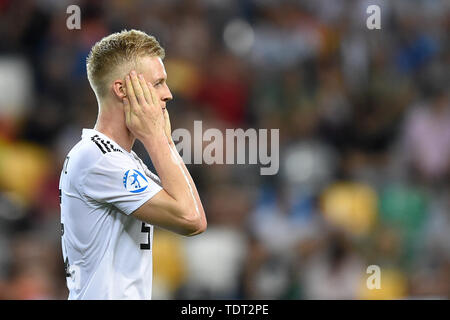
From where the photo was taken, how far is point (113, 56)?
3201 millimetres

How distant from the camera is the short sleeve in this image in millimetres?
3051

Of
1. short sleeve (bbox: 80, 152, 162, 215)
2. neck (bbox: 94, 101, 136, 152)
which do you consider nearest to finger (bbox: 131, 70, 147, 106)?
neck (bbox: 94, 101, 136, 152)

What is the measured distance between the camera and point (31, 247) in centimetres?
566

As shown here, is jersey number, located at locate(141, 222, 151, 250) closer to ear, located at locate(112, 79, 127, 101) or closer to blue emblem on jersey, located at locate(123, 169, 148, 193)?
blue emblem on jersey, located at locate(123, 169, 148, 193)

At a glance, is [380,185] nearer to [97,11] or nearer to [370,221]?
[370,221]

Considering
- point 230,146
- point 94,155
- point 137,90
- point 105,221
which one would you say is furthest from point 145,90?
point 230,146

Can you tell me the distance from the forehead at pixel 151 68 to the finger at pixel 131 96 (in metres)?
0.07

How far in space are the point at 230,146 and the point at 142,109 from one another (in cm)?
382

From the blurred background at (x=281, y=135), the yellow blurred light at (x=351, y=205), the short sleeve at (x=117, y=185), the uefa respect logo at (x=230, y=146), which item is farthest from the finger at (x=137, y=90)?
the yellow blurred light at (x=351, y=205)

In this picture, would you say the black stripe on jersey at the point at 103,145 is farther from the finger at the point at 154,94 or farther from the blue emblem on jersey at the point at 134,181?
the finger at the point at 154,94

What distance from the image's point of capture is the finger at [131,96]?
3111 millimetres

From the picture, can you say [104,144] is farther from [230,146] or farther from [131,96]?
[230,146]

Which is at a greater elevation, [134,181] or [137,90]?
[137,90]

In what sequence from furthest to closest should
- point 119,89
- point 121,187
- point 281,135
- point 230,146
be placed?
point 281,135 → point 230,146 → point 119,89 → point 121,187
